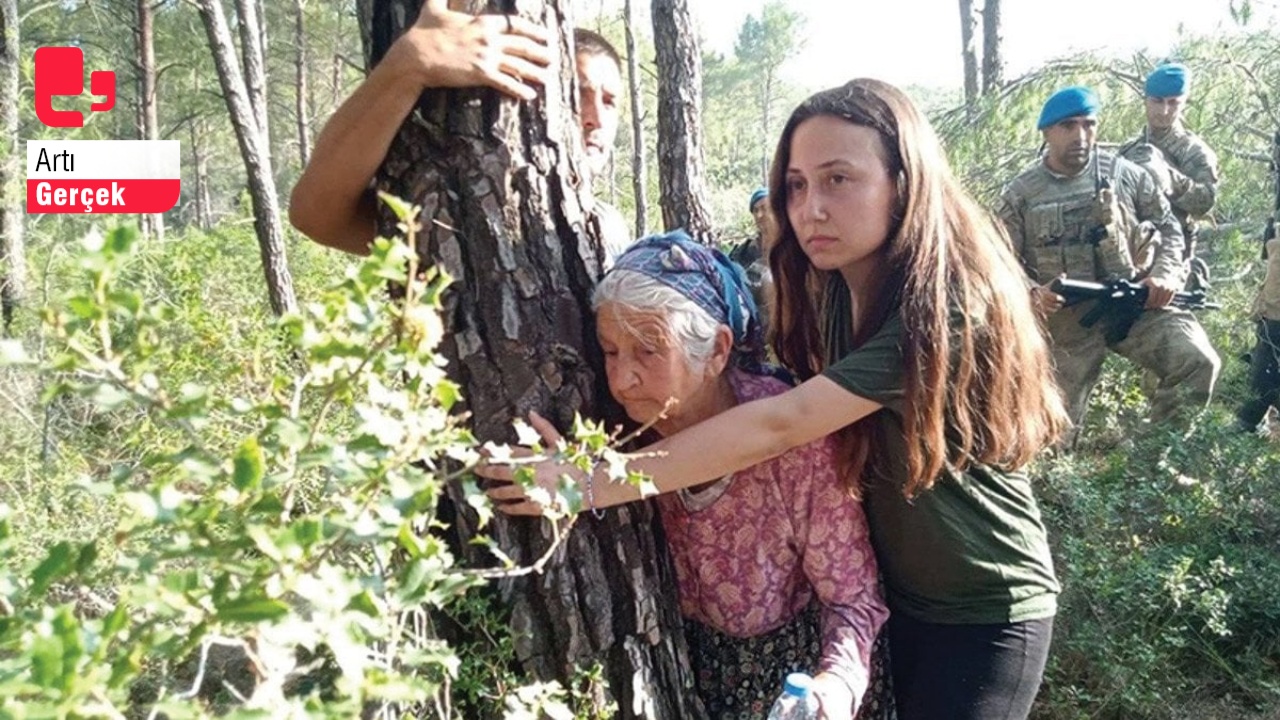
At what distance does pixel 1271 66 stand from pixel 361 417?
804 cm

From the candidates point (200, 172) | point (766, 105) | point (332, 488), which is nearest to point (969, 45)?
point (332, 488)

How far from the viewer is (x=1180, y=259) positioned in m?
5.25

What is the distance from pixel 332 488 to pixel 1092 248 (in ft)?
17.1

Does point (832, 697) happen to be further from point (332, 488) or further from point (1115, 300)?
point (1115, 300)

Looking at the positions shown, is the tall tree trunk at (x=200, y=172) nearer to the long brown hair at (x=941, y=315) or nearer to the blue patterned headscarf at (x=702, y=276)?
the blue patterned headscarf at (x=702, y=276)

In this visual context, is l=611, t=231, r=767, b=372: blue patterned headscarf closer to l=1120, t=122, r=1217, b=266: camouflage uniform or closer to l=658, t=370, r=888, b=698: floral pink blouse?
l=658, t=370, r=888, b=698: floral pink blouse

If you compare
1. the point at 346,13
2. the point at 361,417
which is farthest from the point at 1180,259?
the point at 346,13

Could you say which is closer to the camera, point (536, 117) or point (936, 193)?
point (536, 117)

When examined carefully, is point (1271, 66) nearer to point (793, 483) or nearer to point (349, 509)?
point (793, 483)

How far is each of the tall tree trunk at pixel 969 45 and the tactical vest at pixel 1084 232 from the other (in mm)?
8778

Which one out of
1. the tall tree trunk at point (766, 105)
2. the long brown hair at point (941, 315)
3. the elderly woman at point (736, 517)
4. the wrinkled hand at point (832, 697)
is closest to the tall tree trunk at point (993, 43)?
the long brown hair at point (941, 315)

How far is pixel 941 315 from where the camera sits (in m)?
1.51

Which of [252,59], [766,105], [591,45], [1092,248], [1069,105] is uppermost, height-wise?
[766,105]

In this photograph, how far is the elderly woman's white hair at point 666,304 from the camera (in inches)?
56.7
